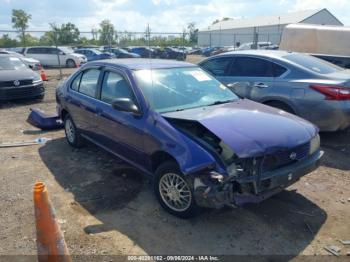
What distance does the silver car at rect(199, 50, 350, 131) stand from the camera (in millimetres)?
5582

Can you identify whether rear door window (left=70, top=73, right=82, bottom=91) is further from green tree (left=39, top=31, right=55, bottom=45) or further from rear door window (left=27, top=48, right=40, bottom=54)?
rear door window (left=27, top=48, right=40, bottom=54)

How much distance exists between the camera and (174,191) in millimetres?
3666

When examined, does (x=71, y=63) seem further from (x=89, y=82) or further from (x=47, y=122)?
(x=89, y=82)

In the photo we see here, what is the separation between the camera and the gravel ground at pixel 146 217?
3.28 metres

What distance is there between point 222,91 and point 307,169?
171 cm

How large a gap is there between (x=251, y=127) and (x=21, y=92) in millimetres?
8650

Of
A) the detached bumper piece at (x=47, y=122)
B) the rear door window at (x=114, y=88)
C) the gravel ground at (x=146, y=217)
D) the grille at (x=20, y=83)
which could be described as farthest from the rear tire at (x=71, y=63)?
the rear door window at (x=114, y=88)

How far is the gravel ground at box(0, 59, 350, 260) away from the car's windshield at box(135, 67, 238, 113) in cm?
123

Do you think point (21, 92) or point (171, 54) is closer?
point (21, 92)

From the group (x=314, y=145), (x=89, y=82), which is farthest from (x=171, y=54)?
(x=314, y=145)

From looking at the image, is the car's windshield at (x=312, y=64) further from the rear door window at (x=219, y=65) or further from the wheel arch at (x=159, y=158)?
the wheel arch at (x=159, y=158)

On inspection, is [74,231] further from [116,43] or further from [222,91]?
[116,43]

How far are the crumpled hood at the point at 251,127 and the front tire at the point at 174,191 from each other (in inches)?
23.3

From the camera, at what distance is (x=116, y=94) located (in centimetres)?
461
